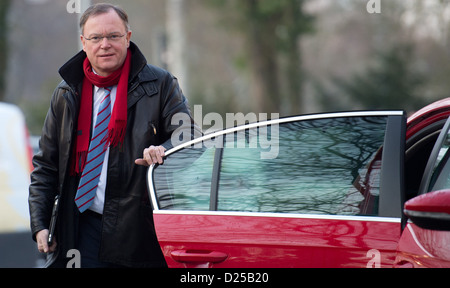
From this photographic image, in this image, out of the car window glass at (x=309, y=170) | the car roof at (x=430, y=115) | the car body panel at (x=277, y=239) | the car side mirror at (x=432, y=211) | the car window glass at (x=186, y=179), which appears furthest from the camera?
the car roof at (x=430, y=115)

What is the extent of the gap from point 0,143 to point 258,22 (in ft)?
43.3

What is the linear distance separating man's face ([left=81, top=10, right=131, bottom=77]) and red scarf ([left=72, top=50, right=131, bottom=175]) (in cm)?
5

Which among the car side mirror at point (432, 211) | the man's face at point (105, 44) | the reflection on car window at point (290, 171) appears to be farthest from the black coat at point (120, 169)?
the car side mirror at point (432, 211)

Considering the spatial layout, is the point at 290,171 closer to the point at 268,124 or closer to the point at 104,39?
the point at 268,124

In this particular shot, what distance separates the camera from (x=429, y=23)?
23.2 meters

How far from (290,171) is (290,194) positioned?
10 centimetres

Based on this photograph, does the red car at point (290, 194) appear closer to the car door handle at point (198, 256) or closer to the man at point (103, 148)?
the car door handle at point (198, 256)

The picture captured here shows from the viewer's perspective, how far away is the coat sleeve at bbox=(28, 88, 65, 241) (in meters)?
3.42

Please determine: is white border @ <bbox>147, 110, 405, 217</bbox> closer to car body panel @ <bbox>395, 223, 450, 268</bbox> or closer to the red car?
the red car

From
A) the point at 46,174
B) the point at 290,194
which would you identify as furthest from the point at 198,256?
the point at 46,174

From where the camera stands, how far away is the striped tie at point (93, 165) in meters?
3.31

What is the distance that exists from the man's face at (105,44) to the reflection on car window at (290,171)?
22.9 inches
